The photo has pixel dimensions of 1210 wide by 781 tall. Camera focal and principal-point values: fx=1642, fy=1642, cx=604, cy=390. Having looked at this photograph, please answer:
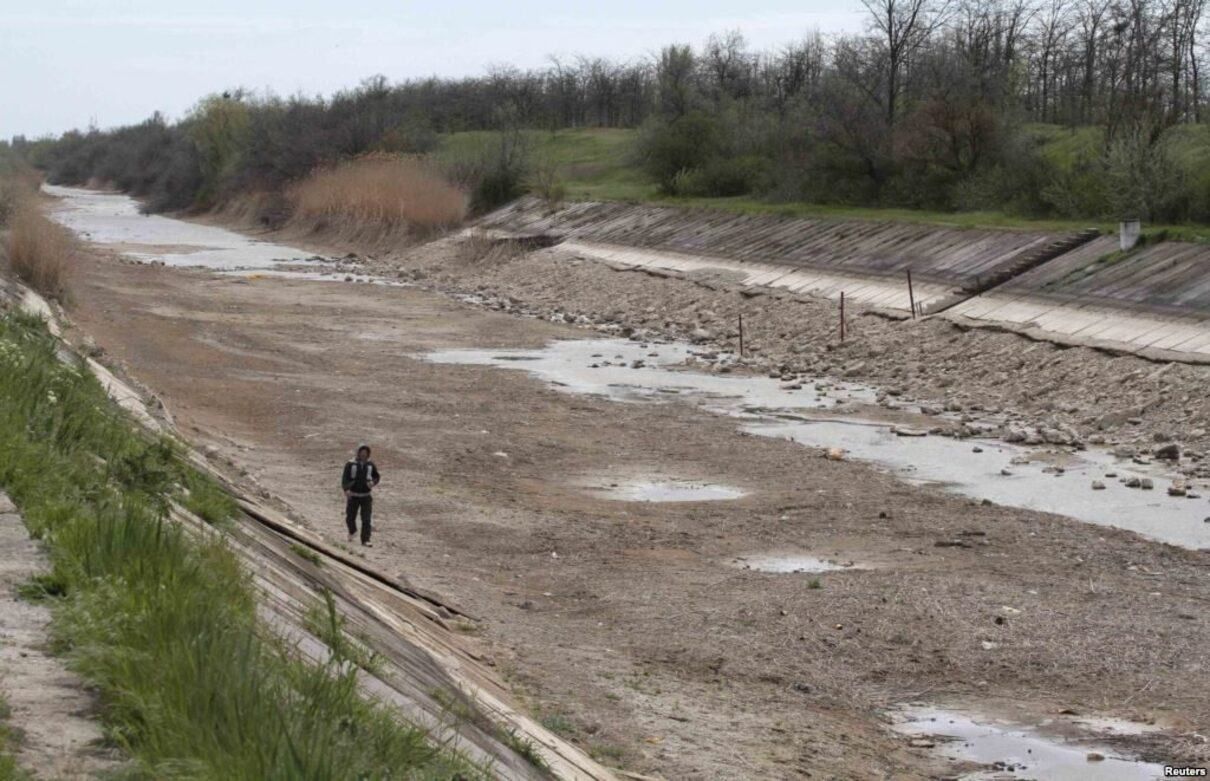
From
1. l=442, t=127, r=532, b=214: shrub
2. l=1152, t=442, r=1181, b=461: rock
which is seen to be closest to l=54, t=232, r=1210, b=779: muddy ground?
l=1152, t=442, r=1181, b=461: rock

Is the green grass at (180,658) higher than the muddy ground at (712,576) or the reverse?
higher

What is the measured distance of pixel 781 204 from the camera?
57.5 metres

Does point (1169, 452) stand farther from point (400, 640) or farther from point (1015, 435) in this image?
point (400, 640)

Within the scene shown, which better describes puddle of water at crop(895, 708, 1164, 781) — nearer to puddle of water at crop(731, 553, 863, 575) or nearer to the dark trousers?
puddle of water at crop(731, 553, 863, 575)

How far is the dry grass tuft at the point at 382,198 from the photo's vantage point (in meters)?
76.8

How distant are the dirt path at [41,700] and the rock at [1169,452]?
18.8 meters

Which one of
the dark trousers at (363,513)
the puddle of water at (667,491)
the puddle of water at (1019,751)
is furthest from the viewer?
the puddle of water at (667,491)

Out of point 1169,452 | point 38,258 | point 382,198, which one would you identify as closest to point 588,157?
point 382,198

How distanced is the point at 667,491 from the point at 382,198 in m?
60.3

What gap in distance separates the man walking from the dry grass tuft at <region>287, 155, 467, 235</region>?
6041 cm

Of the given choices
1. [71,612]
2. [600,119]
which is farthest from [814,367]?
[600,119]

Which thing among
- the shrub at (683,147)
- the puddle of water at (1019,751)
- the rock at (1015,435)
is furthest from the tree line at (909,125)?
the puddle of water at (1019,751)

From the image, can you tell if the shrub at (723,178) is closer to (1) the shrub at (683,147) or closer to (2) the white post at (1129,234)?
(1) the shrub at (683,147)

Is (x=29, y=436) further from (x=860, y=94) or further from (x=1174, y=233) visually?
(x=860, y=94)
